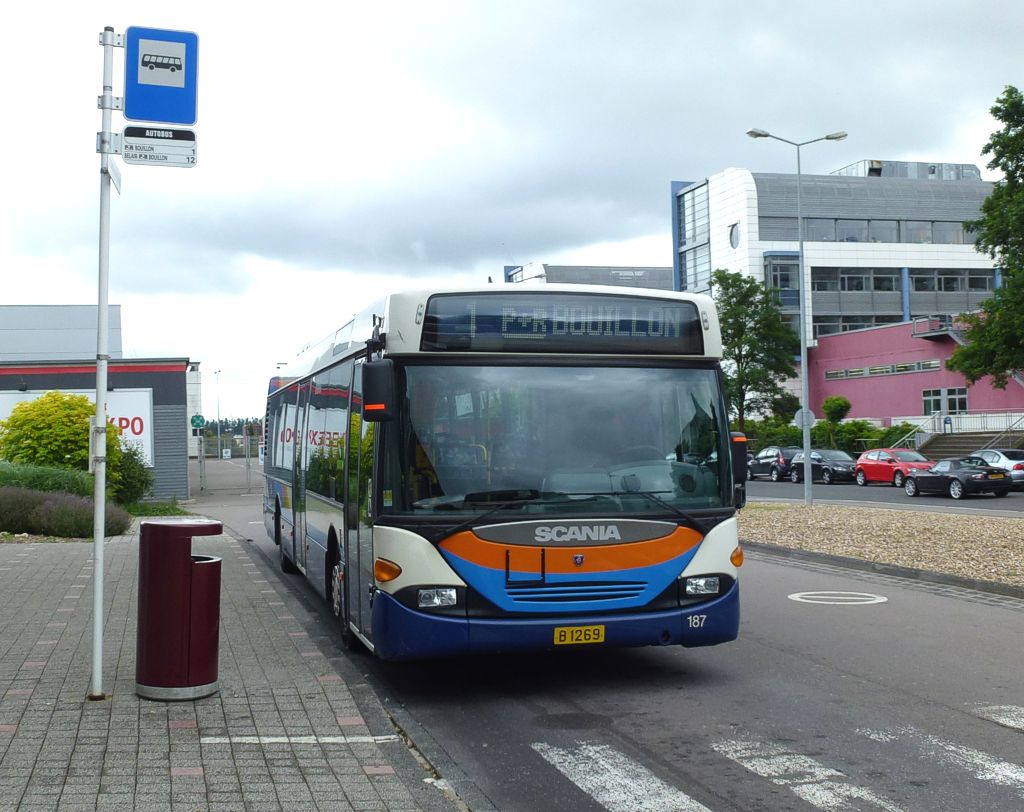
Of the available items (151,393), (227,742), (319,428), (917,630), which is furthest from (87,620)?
(151,393)

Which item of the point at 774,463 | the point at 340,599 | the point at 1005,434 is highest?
the point at 1005,434

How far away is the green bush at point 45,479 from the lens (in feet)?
77.7

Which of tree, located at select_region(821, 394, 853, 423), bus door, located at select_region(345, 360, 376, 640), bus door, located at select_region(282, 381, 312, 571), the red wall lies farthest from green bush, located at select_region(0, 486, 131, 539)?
tree, located at select_region(821, 394, 853, 423)

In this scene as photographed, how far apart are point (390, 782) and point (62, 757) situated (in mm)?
1699

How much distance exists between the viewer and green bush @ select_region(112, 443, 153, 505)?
3106 centimetres

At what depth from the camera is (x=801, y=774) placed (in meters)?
5.86

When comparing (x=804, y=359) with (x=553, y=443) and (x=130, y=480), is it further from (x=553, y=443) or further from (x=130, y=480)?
(x=553, y=443)

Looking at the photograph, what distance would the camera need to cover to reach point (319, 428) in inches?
440

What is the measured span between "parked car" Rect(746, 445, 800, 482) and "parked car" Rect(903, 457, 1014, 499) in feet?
43.8

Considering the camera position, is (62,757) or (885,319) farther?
(885,319)

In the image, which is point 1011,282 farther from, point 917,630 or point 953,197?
point 953,197

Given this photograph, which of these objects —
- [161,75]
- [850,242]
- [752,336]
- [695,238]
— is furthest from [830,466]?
[695,238]

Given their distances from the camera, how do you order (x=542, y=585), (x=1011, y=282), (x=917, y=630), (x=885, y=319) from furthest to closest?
1. (x=885, y=319)
2. (x=1011, y=282)
3. (x=917, y=630)
4. (x=542, y=585)

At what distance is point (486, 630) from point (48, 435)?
24078 millimetres
